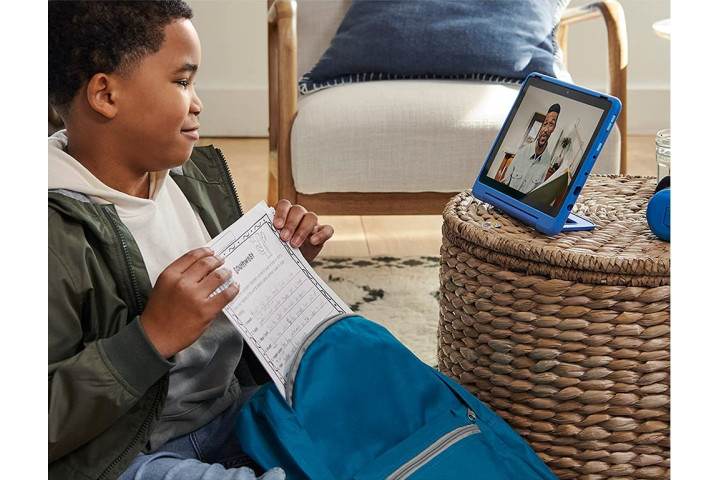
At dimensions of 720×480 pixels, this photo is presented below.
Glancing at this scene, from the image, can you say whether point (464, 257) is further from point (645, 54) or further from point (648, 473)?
point (645, 54)

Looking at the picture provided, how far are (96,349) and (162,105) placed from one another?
28 centimetres

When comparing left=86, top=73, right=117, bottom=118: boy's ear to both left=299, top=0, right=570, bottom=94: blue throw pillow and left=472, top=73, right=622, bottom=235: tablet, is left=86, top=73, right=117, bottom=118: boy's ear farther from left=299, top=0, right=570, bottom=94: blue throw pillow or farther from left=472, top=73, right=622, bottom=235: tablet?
left=299, top=0, right=570, bottom=94: blue throw pillow

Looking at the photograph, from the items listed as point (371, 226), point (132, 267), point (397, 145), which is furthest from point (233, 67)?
point (132, 267)

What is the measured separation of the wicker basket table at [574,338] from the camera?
0.94 metres

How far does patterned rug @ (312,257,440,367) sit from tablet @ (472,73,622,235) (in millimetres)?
510

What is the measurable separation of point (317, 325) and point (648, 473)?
42cm

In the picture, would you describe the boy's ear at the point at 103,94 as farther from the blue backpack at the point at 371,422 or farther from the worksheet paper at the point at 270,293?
the blue backpack at the point at 371,422

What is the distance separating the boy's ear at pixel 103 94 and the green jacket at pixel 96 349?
0.10 meters

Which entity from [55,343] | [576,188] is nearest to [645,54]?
[576,188]

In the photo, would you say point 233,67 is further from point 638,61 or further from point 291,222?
point 291,222

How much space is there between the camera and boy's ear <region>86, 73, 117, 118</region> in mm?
932

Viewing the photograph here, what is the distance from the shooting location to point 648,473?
3.28 ft

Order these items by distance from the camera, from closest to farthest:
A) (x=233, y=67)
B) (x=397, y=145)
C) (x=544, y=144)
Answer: (x=544, y=144)
(x=397, y=145)
(x=233, y=67)

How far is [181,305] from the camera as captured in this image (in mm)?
863
